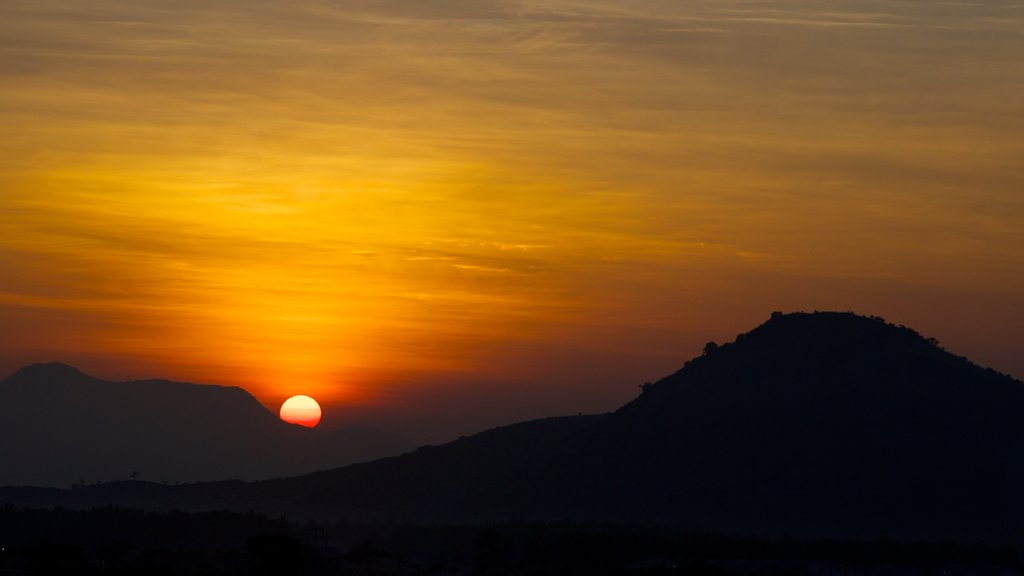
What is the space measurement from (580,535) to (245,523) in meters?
51.7

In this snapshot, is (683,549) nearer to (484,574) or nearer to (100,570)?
(484,574)

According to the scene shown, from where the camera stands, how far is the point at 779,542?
17100 cm

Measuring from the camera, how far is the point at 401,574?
155 meters

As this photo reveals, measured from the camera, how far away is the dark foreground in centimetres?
13650

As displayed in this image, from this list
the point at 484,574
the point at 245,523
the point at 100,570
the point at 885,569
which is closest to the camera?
the point at 100,570

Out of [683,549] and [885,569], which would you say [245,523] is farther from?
[885,569]

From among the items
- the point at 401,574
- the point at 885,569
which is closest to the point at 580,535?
the point at 401,574

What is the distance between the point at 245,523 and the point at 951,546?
280ft

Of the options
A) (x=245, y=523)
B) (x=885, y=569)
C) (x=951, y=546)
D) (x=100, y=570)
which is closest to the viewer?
(x=100, y=570)

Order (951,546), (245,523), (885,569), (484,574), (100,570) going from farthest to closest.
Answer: (245,523) → (951,546) → (484,574) → (885,569) → (100,570)

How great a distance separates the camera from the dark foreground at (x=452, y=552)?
13650 cm

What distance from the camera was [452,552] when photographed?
176m

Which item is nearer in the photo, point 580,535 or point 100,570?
point 100,570

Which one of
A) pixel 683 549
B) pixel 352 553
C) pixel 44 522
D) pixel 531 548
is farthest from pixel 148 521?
pixel 683 549
